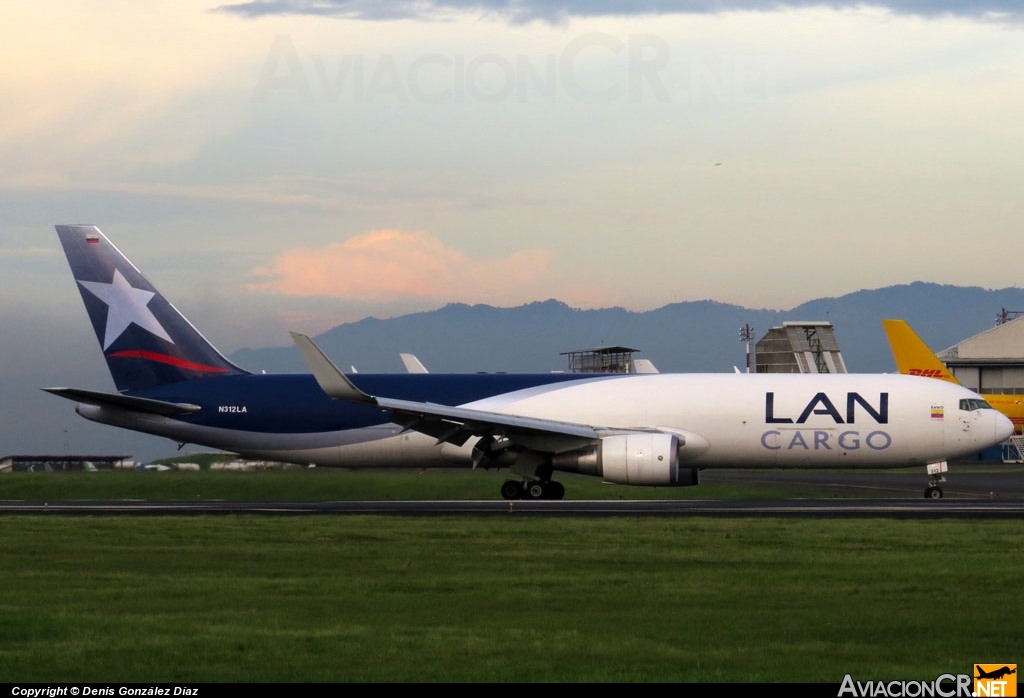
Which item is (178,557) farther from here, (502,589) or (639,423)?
(639,423)

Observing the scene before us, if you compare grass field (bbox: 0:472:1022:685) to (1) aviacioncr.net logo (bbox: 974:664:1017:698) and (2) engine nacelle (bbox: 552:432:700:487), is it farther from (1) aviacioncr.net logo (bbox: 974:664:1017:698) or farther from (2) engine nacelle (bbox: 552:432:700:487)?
(2) engine nacelle (bbox: 552:432:700:487)

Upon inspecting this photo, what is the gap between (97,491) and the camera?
47.3 meters

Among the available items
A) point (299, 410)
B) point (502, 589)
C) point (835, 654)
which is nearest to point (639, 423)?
point (299, 410)

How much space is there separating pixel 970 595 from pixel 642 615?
479 centimetres

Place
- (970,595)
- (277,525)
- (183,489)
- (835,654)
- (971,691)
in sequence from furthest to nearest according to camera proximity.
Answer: (183,489)
(277,525)
(970,595)
(835,654)
(971,691)

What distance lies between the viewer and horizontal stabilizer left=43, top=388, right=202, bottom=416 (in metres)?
41.2

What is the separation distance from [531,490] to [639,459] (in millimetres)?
3817

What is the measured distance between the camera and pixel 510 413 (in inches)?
1650

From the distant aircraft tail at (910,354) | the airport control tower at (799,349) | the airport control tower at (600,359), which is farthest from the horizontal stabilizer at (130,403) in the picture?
the airport control tower at (799,349)

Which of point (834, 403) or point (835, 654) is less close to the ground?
point (834, 403)

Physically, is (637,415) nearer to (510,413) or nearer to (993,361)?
(510,413)

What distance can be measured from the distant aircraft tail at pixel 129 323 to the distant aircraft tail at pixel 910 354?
139ft

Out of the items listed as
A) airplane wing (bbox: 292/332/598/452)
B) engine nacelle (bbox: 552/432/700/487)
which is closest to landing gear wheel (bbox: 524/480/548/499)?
airplane wing (bbox: 292/332/598/452)

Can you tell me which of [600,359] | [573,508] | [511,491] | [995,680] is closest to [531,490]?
[511,491]
